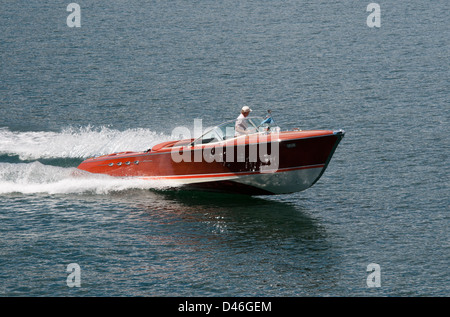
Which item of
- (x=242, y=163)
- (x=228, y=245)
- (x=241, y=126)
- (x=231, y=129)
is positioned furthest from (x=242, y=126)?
(x=228, y=245)

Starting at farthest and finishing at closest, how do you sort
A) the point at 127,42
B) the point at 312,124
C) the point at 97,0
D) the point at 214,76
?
the point at 97,0 < the point at 127,42 < the point at 214,76 < the point at 312,124

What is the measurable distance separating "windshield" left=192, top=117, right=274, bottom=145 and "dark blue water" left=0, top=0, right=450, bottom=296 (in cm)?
265

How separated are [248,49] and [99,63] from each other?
36.2ft

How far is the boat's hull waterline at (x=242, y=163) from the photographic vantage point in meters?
25.2

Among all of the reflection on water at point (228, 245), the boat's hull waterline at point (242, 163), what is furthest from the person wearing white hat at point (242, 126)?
the reflection on water at point (228, 245)

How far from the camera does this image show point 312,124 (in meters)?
38.9

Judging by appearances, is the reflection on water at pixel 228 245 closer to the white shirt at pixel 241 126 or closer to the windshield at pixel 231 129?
the windshield at pixel 231 129

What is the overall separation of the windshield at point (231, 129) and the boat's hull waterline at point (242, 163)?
0.25 metres

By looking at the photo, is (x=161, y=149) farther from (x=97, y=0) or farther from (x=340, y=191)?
(x=97, y=0)

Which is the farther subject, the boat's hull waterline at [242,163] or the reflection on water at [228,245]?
the boat's hull waterline at [242,163]

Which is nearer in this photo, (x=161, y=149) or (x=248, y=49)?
(x=161, y=149)

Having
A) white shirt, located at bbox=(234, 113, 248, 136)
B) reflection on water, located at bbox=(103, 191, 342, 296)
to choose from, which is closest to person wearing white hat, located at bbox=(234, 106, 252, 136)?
white shirt, located at bbox=(234, 113, 248, 136)

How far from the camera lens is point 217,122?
1563 inches

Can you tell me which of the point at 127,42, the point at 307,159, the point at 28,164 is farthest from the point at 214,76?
the point at 307,159
